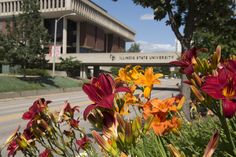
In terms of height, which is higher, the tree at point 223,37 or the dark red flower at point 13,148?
the tree at point 223,37

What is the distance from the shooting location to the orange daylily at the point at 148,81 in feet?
8.70

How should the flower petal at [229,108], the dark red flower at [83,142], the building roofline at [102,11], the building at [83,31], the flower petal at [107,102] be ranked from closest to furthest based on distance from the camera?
1. the flower petal at [229,108]
2. the flower petal at [107,102]
3. the dark red flower at [83,142]
4. the building at [83,31]
5. the building roofline at [102,11]

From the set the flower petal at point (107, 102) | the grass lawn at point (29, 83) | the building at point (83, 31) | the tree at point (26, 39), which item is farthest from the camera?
the building at point (83, 31)

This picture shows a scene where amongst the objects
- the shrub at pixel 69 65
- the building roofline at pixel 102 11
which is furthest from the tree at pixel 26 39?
the building roofline at pixel 102 11

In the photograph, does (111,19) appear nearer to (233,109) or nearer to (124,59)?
(124,59)

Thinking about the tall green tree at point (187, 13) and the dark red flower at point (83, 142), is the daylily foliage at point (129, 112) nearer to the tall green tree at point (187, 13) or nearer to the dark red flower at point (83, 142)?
the dark red flower at point (83, 142)

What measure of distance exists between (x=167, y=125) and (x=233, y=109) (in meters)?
0.69

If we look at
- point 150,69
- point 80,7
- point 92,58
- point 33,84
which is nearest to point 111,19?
point 80,7

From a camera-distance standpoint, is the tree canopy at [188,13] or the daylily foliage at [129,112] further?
the tree canopy at [188,13]

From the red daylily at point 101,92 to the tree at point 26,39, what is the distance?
114ft

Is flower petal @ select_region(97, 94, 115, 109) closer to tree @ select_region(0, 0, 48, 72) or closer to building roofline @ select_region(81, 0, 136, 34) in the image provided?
tree @ select_region(0, 0, 48, 72)

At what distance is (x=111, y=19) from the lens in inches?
3942

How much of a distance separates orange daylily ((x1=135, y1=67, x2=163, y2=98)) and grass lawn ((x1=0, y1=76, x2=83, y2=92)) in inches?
979

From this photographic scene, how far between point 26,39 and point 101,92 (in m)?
36.0
